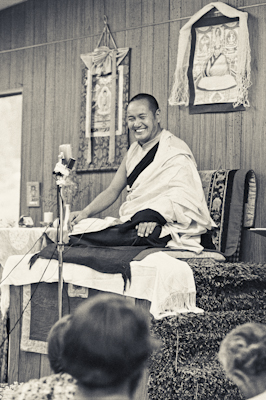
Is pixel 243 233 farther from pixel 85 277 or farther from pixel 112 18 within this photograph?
pixel 112 18

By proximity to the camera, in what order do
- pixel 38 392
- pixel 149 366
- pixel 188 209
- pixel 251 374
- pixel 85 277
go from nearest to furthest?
pixel 38 392
pixel 251 374
pixel 149 366
pixel 85 277
pixel 188 209

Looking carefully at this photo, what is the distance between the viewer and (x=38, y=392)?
57.9 inches

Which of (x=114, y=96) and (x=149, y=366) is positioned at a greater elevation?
(x=114, y=96)

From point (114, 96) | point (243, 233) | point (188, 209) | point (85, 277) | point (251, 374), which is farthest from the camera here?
point (114, 96)

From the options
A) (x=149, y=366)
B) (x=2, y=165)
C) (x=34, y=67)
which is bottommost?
(x=149, y=366)

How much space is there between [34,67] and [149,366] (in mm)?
3949

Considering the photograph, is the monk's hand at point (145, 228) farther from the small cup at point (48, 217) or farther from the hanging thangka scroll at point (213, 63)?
the small cup at point (48, 217)

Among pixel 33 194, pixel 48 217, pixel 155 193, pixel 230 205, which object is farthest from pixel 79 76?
pixel 230 205

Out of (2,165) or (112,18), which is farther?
(2,165)

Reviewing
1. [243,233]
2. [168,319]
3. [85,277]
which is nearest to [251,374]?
[168,319]

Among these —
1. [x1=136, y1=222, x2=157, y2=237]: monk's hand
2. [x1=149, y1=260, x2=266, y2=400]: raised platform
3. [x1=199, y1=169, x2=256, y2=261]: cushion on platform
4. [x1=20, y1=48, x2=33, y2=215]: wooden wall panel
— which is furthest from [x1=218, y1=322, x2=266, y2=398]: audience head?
[x1=20, y1=48, x2=33, y2=215]: wooden wall panel

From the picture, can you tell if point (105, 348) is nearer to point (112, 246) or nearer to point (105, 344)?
point (105, 344)

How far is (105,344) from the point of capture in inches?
49.6

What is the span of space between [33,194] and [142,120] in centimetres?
192
